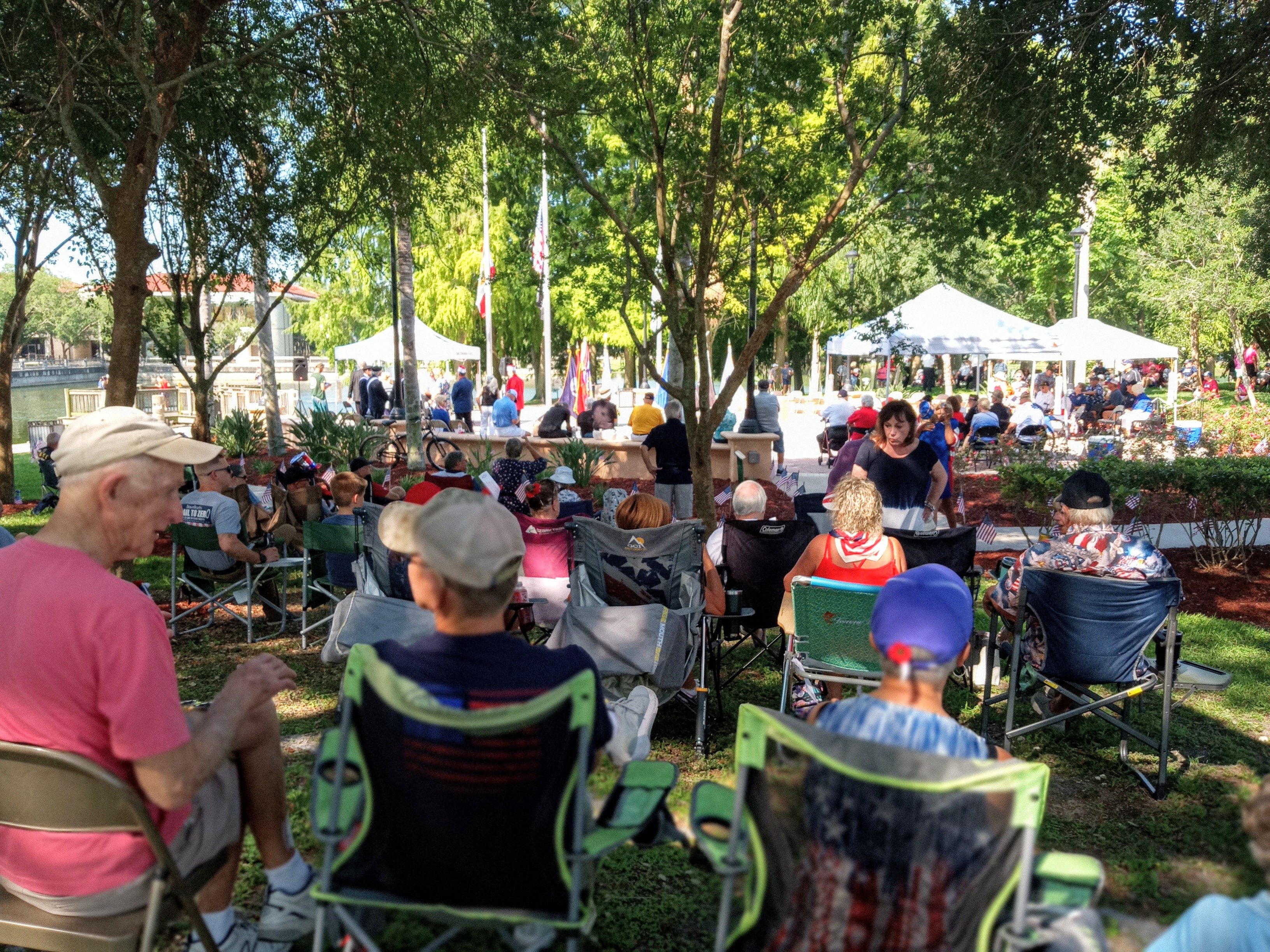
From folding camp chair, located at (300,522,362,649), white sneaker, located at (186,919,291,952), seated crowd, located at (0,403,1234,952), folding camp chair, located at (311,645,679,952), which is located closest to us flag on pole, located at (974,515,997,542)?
seated crowd, located at (0,403,1234,952)

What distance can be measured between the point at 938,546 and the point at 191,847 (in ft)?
13.2

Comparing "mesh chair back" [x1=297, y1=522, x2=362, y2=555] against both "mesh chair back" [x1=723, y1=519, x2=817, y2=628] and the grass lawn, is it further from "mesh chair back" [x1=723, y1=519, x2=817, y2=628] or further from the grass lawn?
"mesh chair back" [x1=723, y1=519, x2=817, y2=628]

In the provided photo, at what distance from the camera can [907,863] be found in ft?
6.64

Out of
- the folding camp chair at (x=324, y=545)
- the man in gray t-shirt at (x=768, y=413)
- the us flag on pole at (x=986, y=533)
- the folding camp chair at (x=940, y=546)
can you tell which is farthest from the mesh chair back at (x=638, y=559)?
the man in gray t-shirt at (x=768, y=413)

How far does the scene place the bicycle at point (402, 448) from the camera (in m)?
16.7

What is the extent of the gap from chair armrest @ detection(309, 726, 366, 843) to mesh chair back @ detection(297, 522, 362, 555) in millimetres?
4139

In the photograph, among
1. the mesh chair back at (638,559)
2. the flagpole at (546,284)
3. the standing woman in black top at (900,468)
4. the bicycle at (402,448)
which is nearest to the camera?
the mesh chair back at (638,559)

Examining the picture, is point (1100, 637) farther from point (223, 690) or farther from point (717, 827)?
point (223, 690)

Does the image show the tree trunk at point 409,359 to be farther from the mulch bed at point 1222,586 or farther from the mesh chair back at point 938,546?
the mesh chair back at point 938,546

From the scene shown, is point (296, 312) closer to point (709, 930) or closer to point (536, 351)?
point (536, 351)

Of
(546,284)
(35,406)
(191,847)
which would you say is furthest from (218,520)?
(35,406)

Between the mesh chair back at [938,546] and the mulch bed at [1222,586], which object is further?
the mulch bed at [1222,586]

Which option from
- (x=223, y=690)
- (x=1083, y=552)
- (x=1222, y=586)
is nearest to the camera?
(x=223, y=690)

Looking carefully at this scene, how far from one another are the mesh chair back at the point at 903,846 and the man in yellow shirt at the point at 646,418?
12.0 meters
